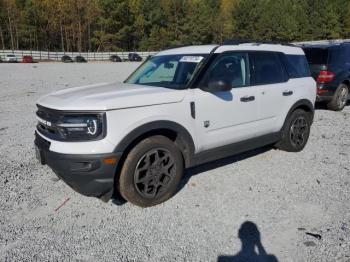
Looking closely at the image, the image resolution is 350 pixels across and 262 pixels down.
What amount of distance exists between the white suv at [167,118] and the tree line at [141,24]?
69492mm

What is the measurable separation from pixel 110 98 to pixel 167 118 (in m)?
0.69

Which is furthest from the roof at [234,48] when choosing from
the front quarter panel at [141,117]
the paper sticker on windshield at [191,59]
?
the front quarter panel at [141,117]

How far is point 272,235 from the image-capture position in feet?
11.3

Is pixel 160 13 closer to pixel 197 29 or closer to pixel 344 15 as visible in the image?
pixel 197 29

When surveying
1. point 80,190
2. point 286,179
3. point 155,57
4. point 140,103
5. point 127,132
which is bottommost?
point 286,179

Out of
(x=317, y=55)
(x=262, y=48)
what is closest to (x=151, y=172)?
(x=262, y=48)

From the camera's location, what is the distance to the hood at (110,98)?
3.57m

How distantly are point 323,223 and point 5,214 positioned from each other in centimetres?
352

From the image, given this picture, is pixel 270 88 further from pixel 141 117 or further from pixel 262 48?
pixel 141 117

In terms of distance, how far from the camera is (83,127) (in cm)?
351

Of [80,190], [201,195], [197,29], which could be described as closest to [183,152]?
[201,195]

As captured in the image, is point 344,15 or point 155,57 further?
point 344,15

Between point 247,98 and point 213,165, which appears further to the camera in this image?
point 213,165

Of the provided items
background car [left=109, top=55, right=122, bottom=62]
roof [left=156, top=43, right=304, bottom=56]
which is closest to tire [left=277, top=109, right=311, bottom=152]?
roof [left=156, top=43, right=304, bottom=56]
